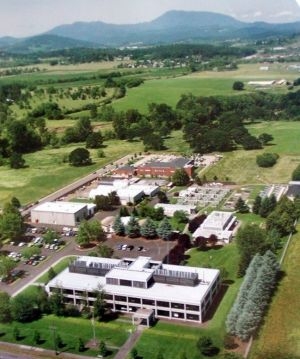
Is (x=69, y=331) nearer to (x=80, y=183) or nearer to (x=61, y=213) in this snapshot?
(x=61, y=213)

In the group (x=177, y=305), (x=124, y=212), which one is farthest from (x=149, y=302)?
(x=124, y=212)

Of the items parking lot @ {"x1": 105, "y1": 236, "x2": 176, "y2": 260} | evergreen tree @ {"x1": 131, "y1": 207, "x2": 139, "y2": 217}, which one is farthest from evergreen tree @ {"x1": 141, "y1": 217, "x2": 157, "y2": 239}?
evergreen tree @ {"x1": 131, "y1": 207, "x2": 139, "y2": 217}

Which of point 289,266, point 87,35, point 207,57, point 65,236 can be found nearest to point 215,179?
point 65,236

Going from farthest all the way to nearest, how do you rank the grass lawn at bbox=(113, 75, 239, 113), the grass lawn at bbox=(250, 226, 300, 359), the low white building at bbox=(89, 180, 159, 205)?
the grass lawn at bbox=(113, 75, 239, 113) → the low white building at bbox=(89, 180, 159, 205) → the grass lawn at bbox=(250, 226, 300, 359)

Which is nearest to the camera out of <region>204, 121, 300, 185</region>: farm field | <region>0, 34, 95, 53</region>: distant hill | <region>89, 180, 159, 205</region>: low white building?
<region>89, 180, 159, 205</region>: low white building

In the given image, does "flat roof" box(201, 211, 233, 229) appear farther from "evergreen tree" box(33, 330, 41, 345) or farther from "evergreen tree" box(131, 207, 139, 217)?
"evergreen tree" box(33, 330, 41, 345)

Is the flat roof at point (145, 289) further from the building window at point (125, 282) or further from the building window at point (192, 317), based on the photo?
the building window at point (192, 317)
